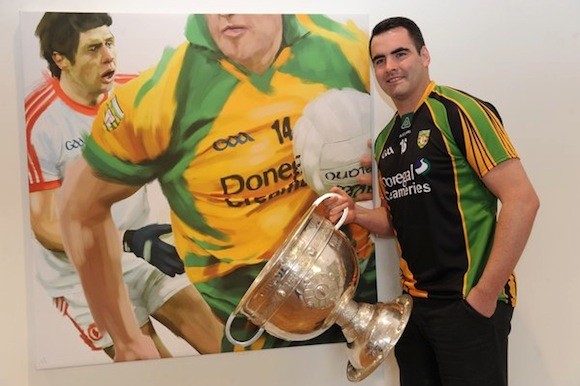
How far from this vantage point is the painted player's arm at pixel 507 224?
1038mm

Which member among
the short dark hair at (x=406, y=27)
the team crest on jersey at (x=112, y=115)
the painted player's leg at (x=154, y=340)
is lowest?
the painted player's leg at (x=154, y=340)

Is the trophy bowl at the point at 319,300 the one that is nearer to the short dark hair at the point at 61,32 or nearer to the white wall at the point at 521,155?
the white wall at the point at 521,155

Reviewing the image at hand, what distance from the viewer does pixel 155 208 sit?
1.26 meters

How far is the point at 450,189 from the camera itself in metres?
1.12

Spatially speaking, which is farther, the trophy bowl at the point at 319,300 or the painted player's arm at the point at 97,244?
the painted player's arm at the point at 97,244

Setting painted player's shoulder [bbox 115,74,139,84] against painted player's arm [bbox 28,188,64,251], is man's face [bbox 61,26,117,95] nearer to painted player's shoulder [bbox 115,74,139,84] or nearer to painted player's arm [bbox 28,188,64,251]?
painted player's shoulder [bbox 115,74,139,84]

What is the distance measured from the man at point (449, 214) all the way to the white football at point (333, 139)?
111 mm

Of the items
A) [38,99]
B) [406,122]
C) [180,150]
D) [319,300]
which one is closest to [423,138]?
[406,122]

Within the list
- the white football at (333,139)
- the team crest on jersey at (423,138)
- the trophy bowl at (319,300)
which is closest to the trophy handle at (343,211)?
the trophy bowl at (319,300)

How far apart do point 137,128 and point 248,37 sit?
353mm

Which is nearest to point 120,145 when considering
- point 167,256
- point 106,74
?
point 106,74

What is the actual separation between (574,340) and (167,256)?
114cm

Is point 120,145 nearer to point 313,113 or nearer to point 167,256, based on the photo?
point 167,256

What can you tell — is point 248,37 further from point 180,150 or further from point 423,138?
point 423,138
